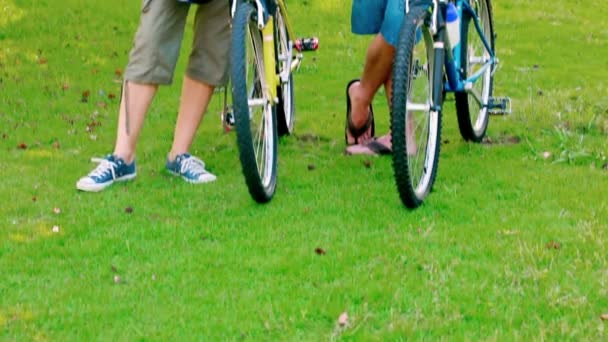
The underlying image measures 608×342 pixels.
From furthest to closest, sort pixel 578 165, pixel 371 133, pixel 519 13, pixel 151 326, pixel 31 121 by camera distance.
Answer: pixel 519 13
pixel 31 121
pixel 371 133
pixel 578 165
pixel 151 326

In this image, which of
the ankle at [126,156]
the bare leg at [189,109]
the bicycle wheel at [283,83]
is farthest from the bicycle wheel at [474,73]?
the ankle at [126,156]

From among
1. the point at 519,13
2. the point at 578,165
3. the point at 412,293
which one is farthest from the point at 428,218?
the point at 519,13

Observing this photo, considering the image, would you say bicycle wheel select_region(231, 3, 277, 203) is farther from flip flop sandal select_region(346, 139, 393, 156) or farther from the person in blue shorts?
flip flop sandal select_region(346, 139, 393, 156)

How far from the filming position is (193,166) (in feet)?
18.7

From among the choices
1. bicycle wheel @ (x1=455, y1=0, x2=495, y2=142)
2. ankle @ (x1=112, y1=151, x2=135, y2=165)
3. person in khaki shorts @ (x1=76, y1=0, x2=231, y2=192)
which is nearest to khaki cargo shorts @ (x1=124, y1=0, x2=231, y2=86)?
person in khaki shorts @ (x1=76, y1=0, x2=231, y2=192)

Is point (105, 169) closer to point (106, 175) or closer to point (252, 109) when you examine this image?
point (106, 175)

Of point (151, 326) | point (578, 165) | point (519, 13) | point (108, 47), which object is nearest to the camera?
point (151, 326)

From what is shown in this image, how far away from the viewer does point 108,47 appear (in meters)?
10.4

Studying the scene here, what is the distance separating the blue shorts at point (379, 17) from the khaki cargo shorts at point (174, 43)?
769 mm

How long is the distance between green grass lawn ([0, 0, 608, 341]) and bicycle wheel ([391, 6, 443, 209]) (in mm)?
146

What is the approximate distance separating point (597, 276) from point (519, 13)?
366 inches

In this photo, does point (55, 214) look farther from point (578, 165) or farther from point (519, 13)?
point (519, 13)

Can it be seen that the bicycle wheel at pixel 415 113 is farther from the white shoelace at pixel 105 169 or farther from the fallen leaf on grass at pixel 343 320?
the white shoelace at pixel 105 169

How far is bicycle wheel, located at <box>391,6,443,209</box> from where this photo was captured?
470 cm
